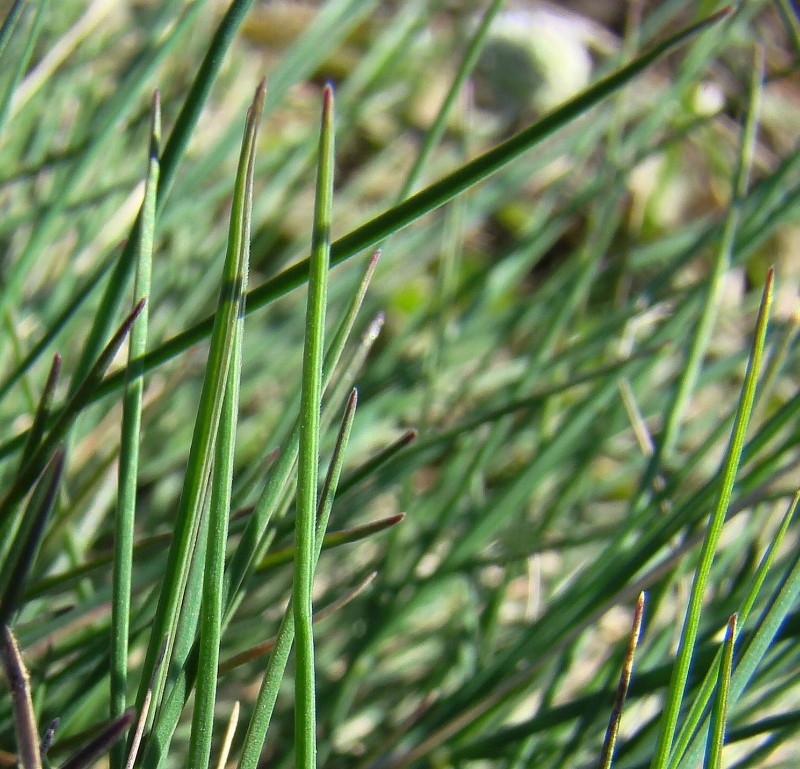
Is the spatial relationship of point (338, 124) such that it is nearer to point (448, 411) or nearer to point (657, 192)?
point (448, 411)

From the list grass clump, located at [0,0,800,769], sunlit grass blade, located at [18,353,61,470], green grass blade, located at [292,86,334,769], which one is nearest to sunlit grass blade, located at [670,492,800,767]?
grass clump, located at [0,0,800,769]

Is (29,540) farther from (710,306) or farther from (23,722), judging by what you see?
(710,306)

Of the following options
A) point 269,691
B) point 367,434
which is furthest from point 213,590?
point 367,434

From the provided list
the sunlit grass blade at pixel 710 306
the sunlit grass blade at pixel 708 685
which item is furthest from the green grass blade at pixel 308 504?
the sunlit grass blade at pixel 710 306

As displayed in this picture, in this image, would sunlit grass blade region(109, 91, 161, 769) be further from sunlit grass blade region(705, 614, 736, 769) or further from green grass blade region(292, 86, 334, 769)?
sunlit grass blade region(705, 614, 736, 769)

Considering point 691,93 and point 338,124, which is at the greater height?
point 691,93

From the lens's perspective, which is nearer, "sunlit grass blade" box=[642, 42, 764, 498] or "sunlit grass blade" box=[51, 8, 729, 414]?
"sunlit grass blade" box=[51, 8, 729, 414]

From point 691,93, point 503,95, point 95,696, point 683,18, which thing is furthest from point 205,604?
point 683,18
